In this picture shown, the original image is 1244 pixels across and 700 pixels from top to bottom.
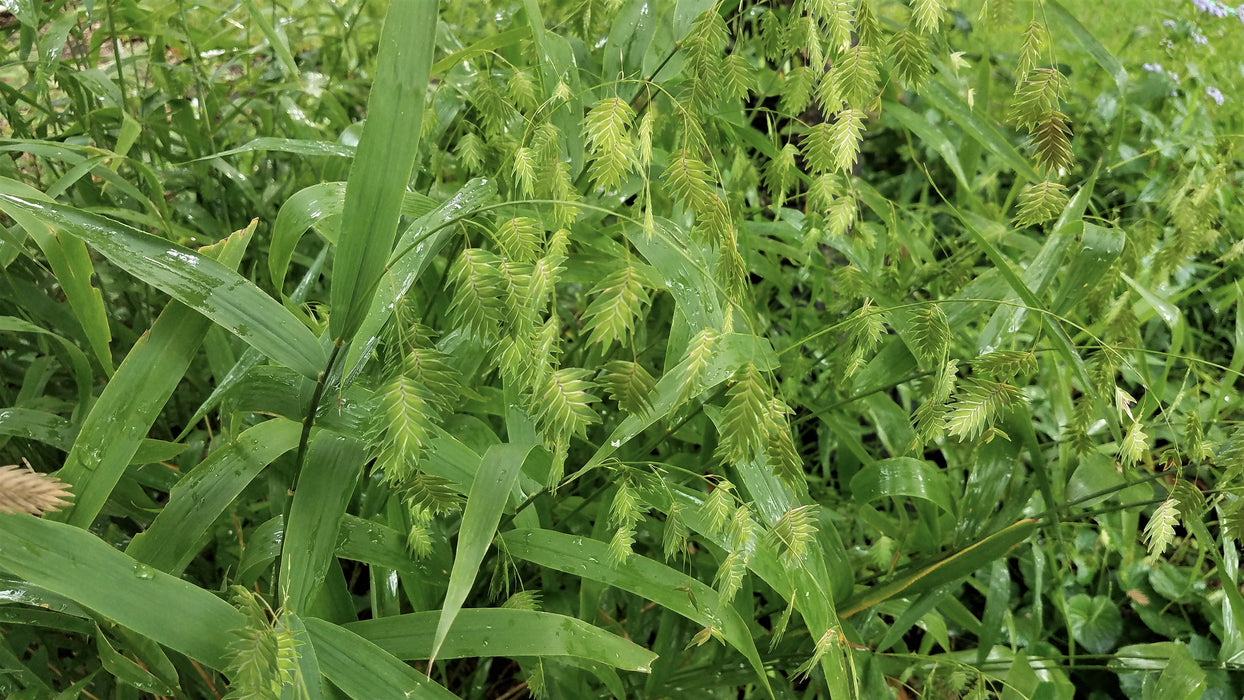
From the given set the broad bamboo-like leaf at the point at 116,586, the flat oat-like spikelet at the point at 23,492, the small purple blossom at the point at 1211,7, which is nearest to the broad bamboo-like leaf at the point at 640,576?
the broad bamboo-like leaf at the point at 116,586

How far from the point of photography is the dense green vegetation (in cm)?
49

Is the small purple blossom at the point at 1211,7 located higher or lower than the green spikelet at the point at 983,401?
higher

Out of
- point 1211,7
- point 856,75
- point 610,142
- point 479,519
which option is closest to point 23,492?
point 479,519

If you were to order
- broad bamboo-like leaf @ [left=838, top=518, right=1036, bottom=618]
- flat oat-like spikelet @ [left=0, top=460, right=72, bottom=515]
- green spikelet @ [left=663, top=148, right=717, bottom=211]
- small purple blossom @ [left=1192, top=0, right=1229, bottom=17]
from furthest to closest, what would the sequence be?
1. small purple blossom @ [left=1192, top=0, right=1229, bottom=17]
2. broad bamboo-like leaf @ [left=838, top=518, right=1036, bottom=618]
3. green spikelet @ [left=663, top=148, right=717, bottom=211]
4. flat oat-like spikelet @ [left=0, top=460, right=72, bottom=515]

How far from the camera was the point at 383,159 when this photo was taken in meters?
0.49

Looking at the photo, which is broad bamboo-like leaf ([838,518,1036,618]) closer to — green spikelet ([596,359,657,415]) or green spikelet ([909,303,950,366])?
green spikelet ([909,303,950,366])

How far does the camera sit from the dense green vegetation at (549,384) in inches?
19.2

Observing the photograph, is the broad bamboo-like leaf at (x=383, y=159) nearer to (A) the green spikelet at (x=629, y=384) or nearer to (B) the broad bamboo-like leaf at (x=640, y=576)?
(A) the green spikelet at (x=629, y=384)

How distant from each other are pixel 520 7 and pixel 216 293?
0.63 meters

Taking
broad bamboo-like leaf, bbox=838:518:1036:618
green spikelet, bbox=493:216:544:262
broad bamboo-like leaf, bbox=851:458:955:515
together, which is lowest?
broad bamboo-like leaf, bbox=838:518:1036:618

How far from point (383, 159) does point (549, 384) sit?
6.9 inches

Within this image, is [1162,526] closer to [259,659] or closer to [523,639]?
[523,639]

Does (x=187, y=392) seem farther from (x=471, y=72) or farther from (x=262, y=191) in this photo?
(x=471, y=72)

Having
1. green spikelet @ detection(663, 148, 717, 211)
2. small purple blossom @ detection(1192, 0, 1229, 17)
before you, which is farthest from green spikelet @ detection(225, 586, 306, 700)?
small purple blossom @ detection(1192, 0, 1229, 17)
